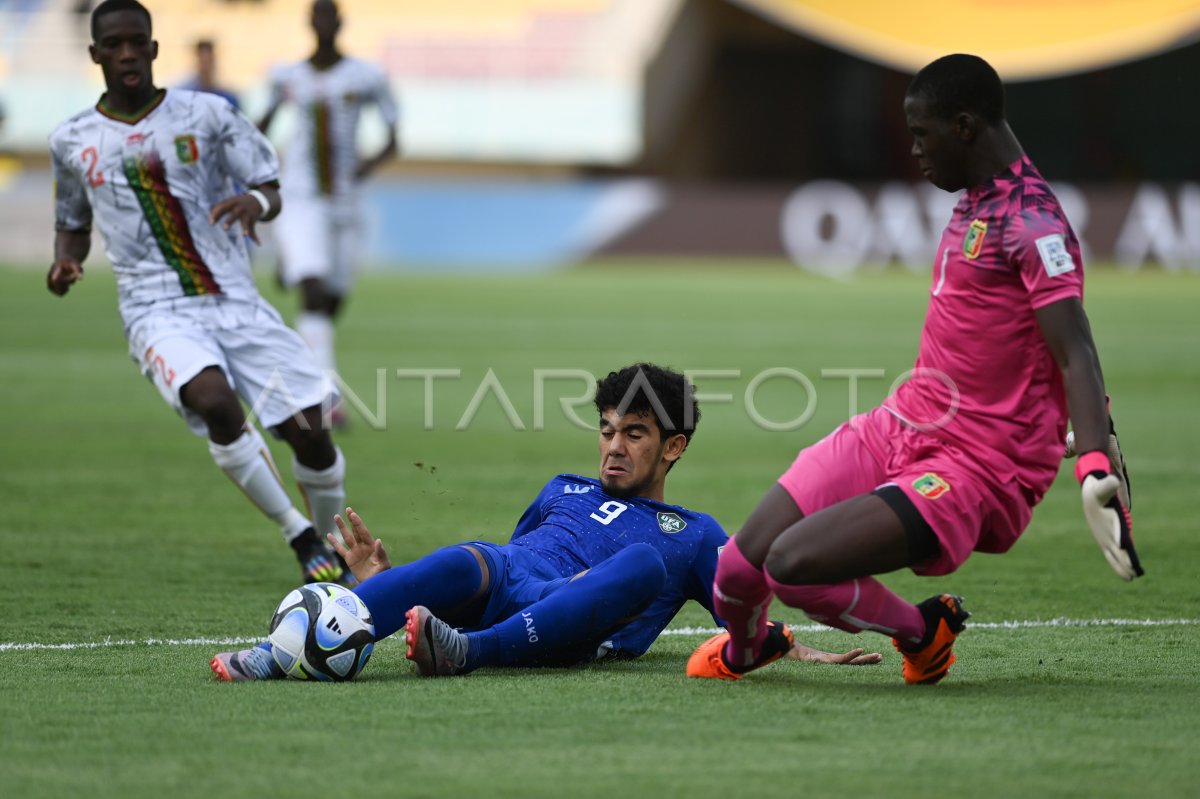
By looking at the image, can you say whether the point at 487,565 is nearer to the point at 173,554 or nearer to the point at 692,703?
the point at 692,703

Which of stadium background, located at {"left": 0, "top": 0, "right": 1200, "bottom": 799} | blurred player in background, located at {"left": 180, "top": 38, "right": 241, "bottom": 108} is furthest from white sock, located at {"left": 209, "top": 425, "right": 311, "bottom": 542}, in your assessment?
blurred player in background, located at {"left": 180, "top": 38, "right": 241, "bottom": 108}

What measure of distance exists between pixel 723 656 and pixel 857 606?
0.44 m

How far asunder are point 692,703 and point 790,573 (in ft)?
1.35

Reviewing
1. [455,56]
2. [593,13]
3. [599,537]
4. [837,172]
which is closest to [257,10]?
[455,56]

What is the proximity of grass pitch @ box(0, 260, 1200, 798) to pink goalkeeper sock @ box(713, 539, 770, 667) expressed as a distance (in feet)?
0.37

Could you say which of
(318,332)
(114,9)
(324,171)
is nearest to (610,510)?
(114,9)

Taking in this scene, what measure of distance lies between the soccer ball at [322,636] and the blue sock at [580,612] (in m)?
0.30

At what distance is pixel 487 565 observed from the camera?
198 inches

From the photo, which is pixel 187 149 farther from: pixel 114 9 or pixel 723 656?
pixel 723 656

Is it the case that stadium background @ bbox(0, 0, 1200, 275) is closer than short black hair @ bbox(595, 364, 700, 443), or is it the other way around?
short black hair @ bbox(595, 364, 700, 443)

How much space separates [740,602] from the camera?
476 centimetres

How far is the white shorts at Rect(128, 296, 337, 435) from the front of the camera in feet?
22.4

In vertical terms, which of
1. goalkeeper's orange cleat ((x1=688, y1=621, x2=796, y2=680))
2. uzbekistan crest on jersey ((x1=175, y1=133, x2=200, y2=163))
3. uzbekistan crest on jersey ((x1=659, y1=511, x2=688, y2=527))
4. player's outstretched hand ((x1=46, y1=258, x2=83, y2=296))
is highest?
uzbekistan crest on jersey ((x1=175, y1=133, x2=200, y2=163))

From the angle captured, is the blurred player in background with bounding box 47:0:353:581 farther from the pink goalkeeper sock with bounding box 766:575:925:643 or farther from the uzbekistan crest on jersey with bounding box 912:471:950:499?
the uzbekistan crest on jersey with bounding box 912:471:950:499
